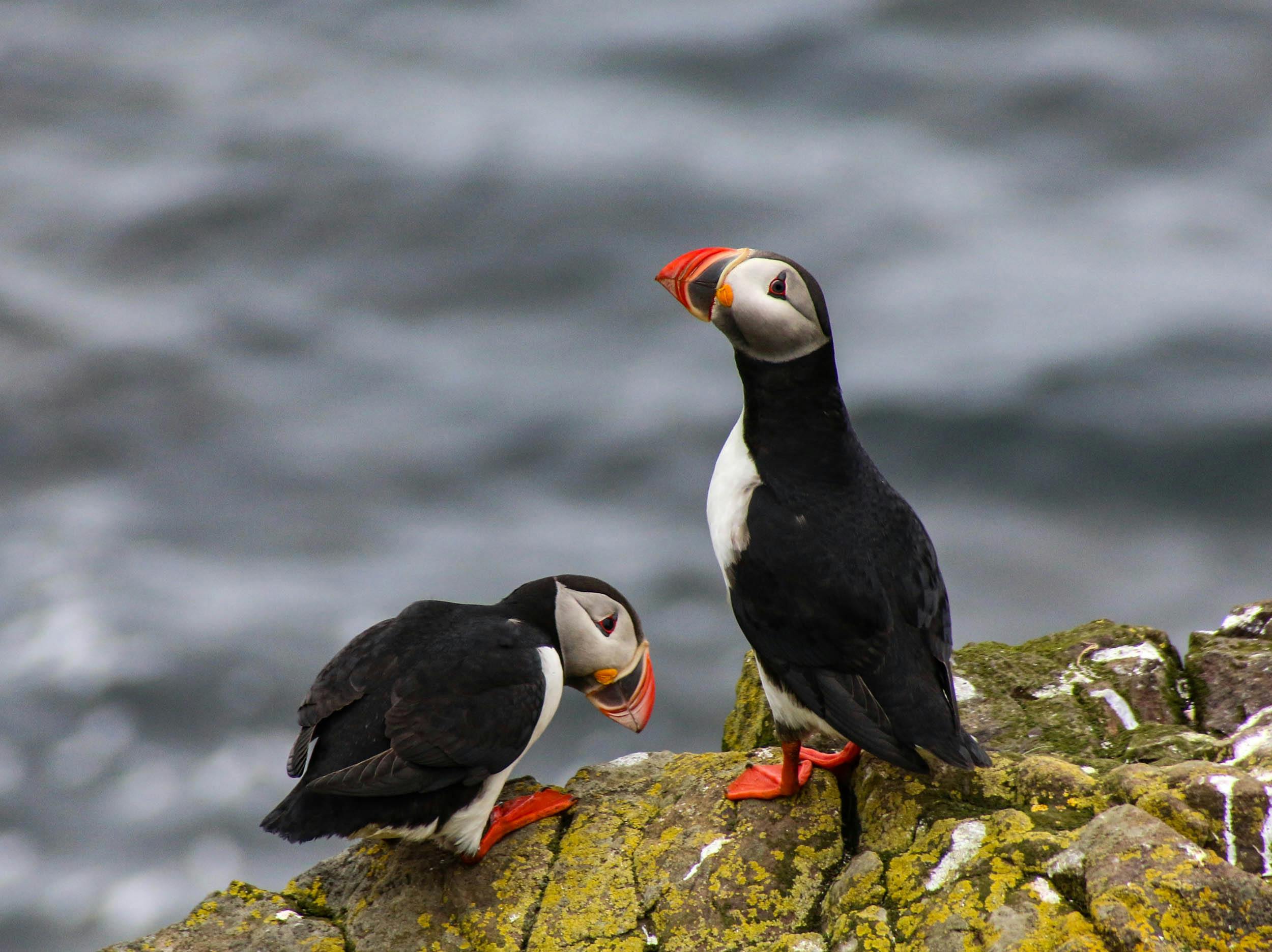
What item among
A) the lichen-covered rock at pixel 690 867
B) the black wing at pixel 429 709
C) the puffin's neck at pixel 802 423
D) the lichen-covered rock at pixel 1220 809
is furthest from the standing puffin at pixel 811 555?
the black wing at pixel 429 709

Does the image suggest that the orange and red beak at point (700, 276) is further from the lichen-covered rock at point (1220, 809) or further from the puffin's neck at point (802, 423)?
the lichen-covered rock at point (1220, 809)

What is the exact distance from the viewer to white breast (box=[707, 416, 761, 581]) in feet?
12.6

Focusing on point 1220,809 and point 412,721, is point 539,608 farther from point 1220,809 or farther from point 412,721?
point 1220,809

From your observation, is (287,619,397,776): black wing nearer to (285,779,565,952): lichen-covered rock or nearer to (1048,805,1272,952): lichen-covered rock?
(285,779,565,952): lichen-covered rock

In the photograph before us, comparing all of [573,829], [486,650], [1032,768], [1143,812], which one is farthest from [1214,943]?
[486,650]

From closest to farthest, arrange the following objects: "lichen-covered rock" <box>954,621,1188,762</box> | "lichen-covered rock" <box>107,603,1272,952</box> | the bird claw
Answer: "lichen-covered rock" <box>107,603,1272,952</box> → the bird claw → "lichen-covered rock" <box>954,621,1188,762</box>

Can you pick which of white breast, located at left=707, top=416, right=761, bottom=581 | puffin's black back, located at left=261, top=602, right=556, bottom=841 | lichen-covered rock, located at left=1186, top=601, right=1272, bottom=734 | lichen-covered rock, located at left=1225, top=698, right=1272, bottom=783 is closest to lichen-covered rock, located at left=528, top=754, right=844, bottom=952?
puffin's black back, located at left=261, top=602, right=556, bottom=841

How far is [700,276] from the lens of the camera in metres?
3.89

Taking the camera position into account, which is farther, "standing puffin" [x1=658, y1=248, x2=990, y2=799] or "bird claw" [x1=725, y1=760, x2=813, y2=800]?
"bird claw" [x1=725, y1=760, x2=813, y2=800]

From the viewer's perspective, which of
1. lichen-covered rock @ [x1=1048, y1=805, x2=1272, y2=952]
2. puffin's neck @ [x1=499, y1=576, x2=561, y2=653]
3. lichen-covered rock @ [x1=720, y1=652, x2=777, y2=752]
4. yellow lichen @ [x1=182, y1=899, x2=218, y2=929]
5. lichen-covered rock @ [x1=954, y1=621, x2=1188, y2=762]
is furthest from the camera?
lichen-covered rock @ [x1=720, y1=652, x2=777, y2=752]

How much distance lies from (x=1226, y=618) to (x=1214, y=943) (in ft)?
7.94

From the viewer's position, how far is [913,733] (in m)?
3.40

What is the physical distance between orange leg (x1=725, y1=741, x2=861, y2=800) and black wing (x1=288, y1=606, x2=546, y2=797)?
693 mm

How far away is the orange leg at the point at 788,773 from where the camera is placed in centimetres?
366
